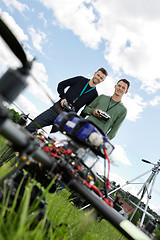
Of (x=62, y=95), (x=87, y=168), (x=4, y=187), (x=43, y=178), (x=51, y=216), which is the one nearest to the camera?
(x=4, y=187)

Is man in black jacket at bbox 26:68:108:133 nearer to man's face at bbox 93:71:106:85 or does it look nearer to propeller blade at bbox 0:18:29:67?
man's face at bbox 93:71:106:85

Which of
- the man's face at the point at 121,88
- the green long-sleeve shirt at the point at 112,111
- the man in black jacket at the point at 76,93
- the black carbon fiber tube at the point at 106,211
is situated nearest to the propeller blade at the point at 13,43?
the black carbon fiber tube at the point at 106,211

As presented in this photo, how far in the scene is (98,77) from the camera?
11.4ft

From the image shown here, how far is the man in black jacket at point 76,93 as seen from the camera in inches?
135

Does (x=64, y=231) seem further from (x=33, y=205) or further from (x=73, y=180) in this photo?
(x=73, y=180)

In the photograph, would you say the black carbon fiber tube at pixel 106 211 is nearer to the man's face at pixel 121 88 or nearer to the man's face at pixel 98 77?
the man's face at pixel 121 88

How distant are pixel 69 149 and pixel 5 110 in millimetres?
615

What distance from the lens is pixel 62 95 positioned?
140 inches

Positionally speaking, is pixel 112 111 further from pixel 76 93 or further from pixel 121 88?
pixel 76 93

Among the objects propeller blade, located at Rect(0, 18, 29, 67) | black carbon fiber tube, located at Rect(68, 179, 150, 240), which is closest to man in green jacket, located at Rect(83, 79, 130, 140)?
black carbon fiber tube, located at Rect(68, 179, 150, 240)

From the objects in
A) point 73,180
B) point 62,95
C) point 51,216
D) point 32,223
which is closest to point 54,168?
point 73,180

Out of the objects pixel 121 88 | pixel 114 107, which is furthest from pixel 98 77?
pixel 114 107

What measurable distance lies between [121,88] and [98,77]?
448mm

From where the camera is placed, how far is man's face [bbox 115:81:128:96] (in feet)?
11.0
